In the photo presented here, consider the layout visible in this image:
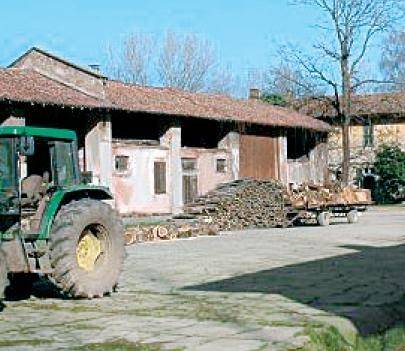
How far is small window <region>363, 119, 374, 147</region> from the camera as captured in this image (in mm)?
56522

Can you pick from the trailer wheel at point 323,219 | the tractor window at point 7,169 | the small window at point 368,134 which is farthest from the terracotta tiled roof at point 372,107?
the tractor window at point 7,169

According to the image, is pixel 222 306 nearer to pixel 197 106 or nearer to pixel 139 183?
pixel 139 183

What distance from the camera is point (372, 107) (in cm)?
5575

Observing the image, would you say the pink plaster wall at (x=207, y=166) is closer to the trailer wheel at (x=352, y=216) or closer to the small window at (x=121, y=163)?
the small window at (x=121, y=163)

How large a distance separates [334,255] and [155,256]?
390cm

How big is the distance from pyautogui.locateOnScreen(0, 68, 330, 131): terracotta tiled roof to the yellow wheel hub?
634 inches

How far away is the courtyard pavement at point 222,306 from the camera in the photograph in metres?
8.15

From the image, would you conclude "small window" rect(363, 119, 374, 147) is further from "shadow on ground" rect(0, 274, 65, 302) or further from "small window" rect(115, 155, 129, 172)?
"shadow on ground" rect(0, 274, 65, 302)

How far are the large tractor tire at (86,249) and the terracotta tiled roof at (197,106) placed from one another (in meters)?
20.2

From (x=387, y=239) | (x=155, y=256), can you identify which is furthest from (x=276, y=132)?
(x=155, y=256)

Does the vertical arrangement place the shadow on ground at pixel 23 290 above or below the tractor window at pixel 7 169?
below

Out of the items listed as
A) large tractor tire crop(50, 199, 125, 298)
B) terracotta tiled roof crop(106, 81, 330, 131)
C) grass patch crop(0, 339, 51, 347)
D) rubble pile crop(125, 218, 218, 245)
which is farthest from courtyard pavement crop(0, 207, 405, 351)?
terracotta tiled roof crop(106, 81, 330, 131)

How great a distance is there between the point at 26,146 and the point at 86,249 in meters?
1.82

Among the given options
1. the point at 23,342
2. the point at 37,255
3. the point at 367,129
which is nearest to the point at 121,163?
the point at 37,255
